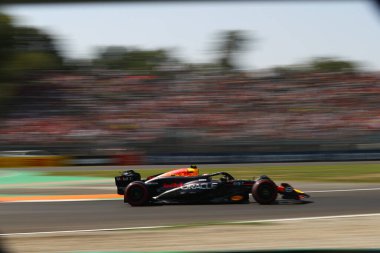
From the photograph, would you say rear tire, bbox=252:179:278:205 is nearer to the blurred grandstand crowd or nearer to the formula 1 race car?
the formula 1 race car

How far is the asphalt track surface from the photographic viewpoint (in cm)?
768

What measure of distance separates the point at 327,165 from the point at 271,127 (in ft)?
11.8

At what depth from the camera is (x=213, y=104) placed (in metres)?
25.3

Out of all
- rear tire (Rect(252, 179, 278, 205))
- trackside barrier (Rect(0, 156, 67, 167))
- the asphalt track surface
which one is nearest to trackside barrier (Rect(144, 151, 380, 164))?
trackside barrier (Rect(0, 156, 67, 167))

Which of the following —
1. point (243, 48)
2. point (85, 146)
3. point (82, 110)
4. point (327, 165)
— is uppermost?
point (243, 48)

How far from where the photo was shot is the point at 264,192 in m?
9.34

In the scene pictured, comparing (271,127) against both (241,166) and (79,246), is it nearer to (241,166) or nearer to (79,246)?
(241,166)

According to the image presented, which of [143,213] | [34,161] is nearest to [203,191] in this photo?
[143,213]

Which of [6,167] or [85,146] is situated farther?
[85,146]

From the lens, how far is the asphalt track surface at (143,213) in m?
7.68

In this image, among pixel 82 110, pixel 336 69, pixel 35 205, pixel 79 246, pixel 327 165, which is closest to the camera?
pixel 79 246

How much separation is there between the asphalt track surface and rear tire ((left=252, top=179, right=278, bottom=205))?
11cm

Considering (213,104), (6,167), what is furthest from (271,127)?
(6,167)

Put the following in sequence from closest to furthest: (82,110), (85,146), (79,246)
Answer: (79,246) < (85,146) < (82,110)
